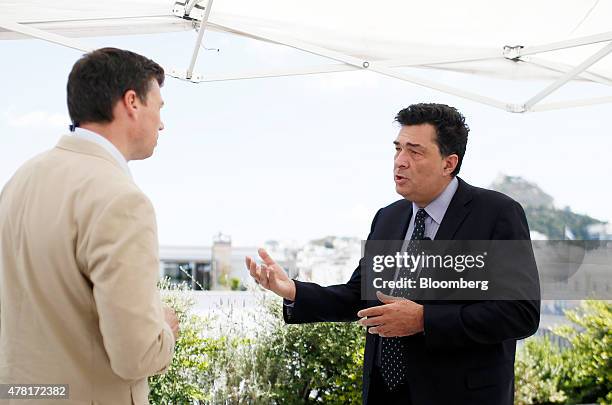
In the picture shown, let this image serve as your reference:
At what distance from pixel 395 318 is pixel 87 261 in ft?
3.36

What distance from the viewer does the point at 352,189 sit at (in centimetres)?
4728

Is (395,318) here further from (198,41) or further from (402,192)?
(198,41)

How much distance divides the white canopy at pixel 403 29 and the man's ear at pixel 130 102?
6.30 ft

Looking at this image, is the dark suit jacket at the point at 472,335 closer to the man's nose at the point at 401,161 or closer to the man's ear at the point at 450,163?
the man's ear at the point at 450,163

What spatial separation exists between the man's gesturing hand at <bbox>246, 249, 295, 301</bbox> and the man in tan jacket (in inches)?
31.5

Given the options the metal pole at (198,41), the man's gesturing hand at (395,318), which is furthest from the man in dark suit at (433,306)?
the metal pole at (198,41)

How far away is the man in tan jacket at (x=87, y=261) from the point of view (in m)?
1.37

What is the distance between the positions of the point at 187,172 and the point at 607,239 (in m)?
35.8

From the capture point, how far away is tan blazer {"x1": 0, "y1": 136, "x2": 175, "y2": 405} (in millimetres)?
1365

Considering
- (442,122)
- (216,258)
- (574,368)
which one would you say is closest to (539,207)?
(216,258)

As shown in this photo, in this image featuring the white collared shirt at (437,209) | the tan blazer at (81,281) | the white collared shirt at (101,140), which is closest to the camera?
the tan blazer at (81,281)

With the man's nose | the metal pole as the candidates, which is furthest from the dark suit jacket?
the metal pole

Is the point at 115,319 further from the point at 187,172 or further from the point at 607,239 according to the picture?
the point at 187,172

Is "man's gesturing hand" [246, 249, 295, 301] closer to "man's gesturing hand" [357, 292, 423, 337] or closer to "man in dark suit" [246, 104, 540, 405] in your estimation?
"man in dark suit" [246, 104, 540, 405]
